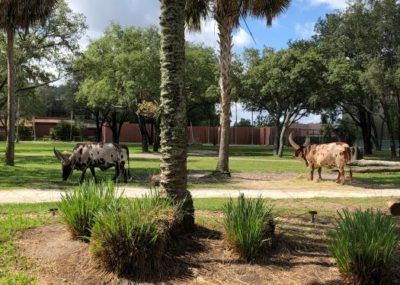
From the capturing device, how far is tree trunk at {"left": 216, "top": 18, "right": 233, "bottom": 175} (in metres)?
20.7

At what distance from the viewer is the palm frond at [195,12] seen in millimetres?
20078

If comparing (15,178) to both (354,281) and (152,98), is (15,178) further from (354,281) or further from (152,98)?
(152,98)

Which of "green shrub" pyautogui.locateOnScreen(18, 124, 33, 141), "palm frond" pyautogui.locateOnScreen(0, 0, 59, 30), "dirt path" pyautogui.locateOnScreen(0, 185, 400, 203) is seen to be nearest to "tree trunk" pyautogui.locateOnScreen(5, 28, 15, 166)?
"palm frond" pyautogui.locateOnScreen(0, 0, 59, 30)

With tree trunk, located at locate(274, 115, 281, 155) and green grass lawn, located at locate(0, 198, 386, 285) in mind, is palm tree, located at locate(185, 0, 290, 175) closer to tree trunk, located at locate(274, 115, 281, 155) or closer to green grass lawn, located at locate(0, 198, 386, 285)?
green grass lawn, located at locate(0, 198, 386, 285)

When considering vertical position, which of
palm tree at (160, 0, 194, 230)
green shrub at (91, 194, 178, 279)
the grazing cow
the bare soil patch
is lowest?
the bare soil patch

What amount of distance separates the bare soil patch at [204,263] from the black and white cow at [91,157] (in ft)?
28.5

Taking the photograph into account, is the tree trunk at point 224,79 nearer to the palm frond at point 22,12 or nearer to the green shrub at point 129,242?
the palm frond at point 22,12

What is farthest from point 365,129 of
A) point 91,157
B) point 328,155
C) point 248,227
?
point 248,227

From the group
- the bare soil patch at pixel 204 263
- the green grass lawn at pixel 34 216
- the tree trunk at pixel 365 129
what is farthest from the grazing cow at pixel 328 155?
the tree trunk at pixel 365 129

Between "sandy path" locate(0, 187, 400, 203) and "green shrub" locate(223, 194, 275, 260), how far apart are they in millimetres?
5683

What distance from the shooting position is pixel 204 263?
7.00 meters

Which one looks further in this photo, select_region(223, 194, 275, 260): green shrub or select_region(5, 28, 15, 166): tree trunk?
select_region(5, 28, 15, 166): tree trunk

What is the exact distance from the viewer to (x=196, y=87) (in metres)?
43.2

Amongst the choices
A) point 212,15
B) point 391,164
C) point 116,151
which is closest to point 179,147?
point 116,151
